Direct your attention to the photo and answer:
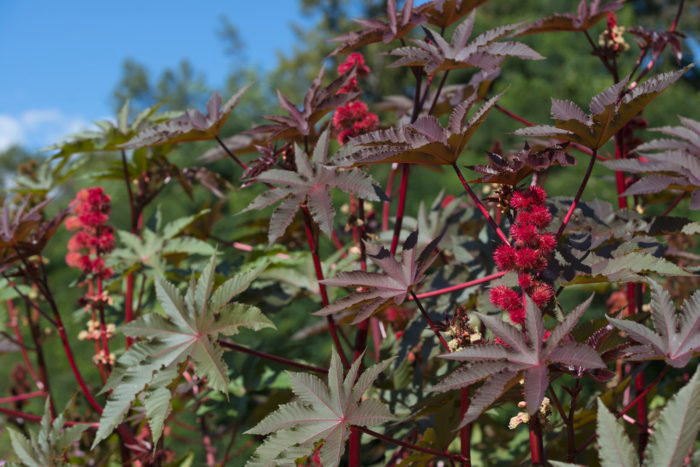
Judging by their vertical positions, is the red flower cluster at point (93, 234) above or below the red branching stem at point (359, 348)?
above

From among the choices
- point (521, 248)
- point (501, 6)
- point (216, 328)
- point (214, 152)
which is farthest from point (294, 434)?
point (501, 6)

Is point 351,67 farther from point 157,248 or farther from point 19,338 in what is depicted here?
point 19,338

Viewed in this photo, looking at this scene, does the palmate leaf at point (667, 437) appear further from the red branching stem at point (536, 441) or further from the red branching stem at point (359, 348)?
the red branching stem at point (359, 348)

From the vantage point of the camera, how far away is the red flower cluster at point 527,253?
1128mm

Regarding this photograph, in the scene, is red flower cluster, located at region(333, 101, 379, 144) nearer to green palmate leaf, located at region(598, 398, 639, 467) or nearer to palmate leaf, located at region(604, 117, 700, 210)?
palmate leaf, located at region(604, 117, 700, 210)

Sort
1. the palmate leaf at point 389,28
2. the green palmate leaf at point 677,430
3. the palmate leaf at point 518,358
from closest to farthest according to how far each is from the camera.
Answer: the green palmate leaf at point 677,430 → the palmate leaf at point 518,358 → the palmate leaf at point 389,28

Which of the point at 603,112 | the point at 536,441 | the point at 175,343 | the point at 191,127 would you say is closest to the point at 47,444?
the point at 175,343

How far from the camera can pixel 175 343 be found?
1.41 meters

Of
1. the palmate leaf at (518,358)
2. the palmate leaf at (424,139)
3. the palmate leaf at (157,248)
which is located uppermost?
the palmate leaf at (424,139)

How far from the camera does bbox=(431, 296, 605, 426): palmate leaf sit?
3.23ft

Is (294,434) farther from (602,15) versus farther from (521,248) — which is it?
(602,15)

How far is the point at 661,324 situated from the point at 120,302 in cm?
198

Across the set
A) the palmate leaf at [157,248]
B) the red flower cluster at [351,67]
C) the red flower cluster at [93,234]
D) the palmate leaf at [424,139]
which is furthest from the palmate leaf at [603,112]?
the red flower cluster at [93,234]

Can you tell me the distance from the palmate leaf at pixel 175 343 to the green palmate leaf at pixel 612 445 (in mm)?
651
